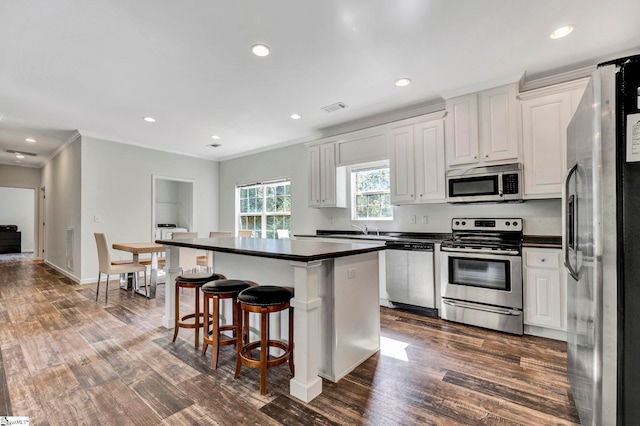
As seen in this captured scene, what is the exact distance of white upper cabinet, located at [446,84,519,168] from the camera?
124 inches

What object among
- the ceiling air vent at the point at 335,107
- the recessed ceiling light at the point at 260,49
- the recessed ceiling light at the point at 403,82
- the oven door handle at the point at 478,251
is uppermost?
the recessed ceiling light at the point at 260,49

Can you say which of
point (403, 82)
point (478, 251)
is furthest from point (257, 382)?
point (403, 82)

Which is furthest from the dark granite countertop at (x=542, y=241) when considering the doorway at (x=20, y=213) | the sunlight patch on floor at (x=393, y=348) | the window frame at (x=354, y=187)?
the doorway at (x=20, y=213)

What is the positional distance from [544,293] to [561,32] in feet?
7.48

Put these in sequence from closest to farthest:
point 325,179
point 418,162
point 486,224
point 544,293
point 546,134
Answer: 1. point 544,293
2. point 546,134
3. point 486,224
4. point 418,162
5. point 325,179

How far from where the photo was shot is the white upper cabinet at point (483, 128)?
316 centimetres

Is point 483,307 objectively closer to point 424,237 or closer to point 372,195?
point 424,237

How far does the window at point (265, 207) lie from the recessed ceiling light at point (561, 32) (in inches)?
174

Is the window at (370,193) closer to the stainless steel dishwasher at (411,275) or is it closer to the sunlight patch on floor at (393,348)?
the stainless steel dishwasher at (411,275)

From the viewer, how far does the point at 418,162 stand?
382 centimetres

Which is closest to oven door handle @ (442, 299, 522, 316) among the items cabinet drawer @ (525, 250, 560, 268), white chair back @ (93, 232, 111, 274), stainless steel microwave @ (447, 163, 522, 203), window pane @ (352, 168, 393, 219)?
cabinet drawer @ (525, 250, 560, 268)

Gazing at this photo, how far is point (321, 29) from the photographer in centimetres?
240

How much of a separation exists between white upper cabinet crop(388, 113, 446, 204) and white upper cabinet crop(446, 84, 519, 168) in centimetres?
15

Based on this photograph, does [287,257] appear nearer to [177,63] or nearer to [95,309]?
[177,63]
